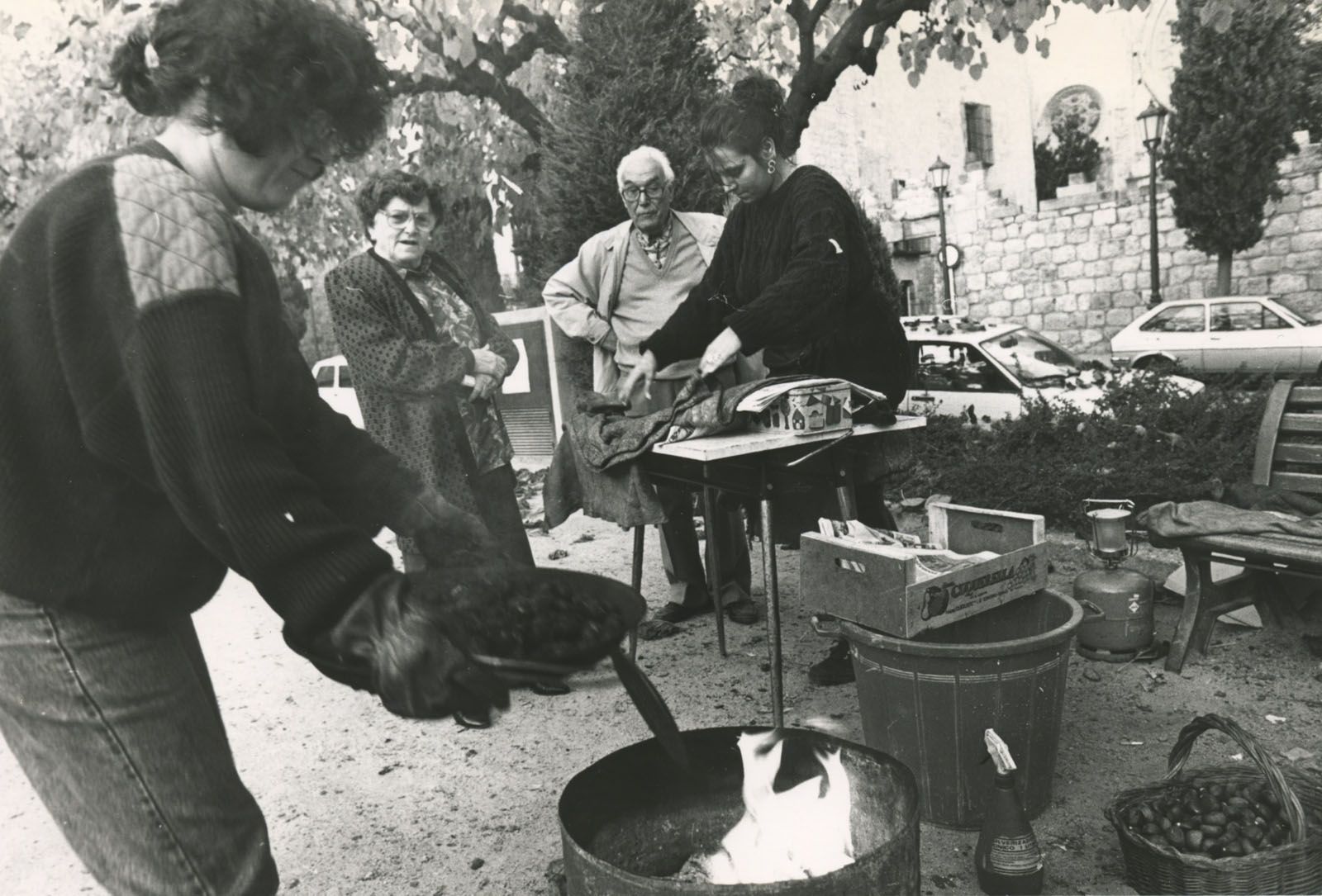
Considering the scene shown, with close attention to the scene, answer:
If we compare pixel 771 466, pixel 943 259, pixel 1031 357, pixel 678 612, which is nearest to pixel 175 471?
pixel 771 466

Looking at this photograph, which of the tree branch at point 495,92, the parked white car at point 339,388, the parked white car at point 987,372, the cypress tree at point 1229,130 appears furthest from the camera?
the cypress tree at point 1229,130

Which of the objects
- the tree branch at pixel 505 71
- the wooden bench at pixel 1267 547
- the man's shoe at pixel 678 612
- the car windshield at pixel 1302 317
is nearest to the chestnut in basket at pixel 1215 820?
the wooden bench at pixel 1267 547

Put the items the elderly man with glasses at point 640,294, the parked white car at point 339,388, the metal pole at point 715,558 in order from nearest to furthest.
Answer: the metal pole at point 715,558
the elderly man with glasses at point 640,294
the parked white car at point 339,388

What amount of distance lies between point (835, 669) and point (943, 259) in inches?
535

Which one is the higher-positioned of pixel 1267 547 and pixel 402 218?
pixel 402 218

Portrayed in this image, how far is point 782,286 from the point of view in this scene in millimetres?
3012

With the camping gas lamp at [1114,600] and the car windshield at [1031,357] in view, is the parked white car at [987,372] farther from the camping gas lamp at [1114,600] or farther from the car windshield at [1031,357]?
the camping gas lamp at [1114,600]

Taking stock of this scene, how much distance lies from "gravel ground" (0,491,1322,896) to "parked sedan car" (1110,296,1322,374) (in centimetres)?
899

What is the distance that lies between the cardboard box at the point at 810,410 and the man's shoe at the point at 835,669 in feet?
3.14

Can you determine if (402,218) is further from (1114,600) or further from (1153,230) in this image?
(1153,230)

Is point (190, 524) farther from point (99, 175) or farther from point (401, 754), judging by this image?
point (401, 754)

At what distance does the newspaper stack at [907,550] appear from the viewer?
256 centimetres

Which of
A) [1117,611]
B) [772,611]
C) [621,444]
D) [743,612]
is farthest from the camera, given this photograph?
[743,612]

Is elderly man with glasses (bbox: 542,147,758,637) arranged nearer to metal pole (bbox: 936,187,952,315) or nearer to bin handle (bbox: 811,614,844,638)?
bin handle (bbox: 811,614,844,638)
